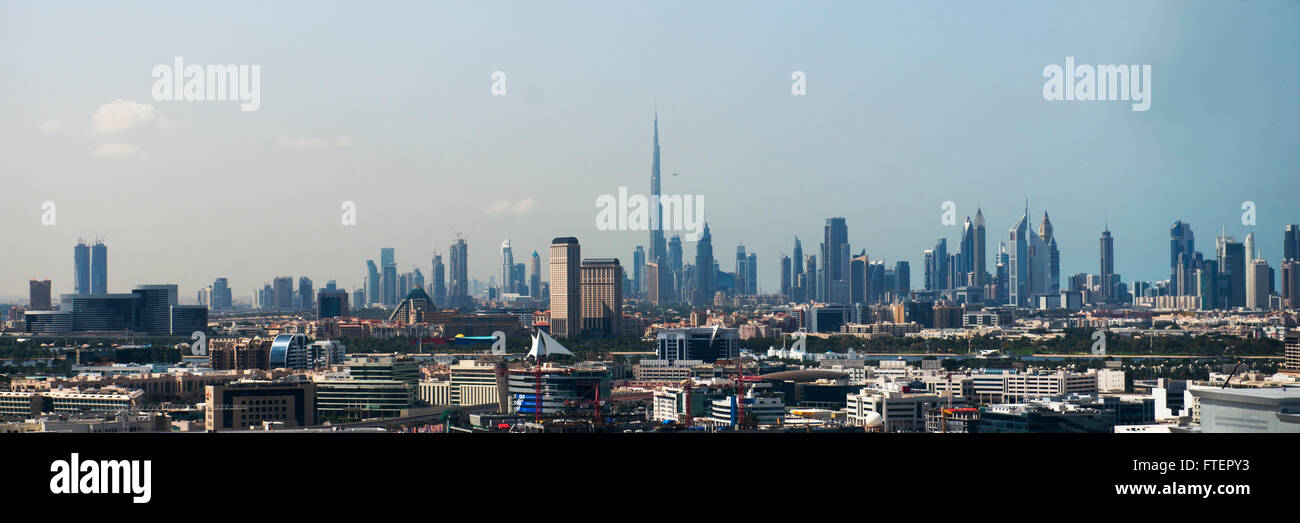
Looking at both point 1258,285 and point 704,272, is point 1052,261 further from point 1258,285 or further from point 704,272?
point 704,272

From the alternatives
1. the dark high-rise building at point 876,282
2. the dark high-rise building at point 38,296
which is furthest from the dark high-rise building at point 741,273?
the dark high-rise building at point 38,296

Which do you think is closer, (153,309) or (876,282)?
(153,309)

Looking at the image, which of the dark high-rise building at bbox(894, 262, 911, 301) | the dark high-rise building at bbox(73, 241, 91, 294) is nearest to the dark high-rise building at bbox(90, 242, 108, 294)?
the dark high-rise building at bbox(73, 241, 91, 294)

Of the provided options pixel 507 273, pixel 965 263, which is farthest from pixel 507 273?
pixel 965 263
